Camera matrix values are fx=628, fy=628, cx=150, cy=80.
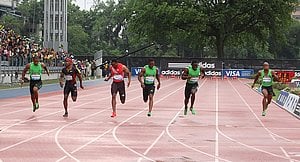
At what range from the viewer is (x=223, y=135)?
14.6 m

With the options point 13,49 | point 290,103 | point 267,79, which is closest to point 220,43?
point 13,49

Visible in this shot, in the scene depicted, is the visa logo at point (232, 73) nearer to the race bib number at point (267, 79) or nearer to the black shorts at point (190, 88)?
the race bib number at point (267, 79)

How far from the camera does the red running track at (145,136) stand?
11.2m

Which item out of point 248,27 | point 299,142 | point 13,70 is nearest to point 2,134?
point 299,142

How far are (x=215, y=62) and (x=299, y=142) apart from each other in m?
54.2

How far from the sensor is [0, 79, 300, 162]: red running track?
11.2 m

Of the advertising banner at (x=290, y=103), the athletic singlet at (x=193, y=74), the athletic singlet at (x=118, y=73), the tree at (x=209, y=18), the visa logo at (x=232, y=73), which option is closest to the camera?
the athletic singlet at (x=118, y=73)

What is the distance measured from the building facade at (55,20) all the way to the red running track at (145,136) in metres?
46.3

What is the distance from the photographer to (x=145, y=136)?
46.2 ft

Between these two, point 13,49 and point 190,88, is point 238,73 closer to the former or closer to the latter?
point 13,49

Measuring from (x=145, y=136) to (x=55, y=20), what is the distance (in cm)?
5555

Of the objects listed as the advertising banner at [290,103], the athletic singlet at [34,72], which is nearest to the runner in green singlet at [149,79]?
the athletic singlet at [34,72]

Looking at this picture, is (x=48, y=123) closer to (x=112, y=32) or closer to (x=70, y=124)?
(x=70, y=124)

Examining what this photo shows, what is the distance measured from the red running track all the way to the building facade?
46.3 meters
